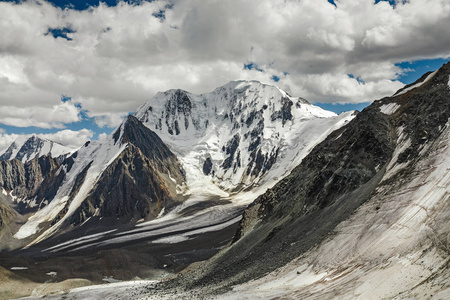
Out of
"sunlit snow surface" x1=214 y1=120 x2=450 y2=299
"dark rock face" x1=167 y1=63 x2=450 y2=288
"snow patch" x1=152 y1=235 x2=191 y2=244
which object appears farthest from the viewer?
"snow patch" x1=152 y1=235 x2=191 y2=244

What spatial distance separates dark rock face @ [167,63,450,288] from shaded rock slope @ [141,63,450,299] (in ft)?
0.61

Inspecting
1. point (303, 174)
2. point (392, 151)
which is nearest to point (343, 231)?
point (392, 151)

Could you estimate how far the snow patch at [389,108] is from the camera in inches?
2578

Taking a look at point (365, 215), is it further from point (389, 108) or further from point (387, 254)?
point (389, 108)

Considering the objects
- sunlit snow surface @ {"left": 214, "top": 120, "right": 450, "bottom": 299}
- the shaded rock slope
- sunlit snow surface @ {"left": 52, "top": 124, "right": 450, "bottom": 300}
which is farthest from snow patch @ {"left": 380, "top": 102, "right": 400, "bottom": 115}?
sunlit snow surface @ {"left": 214, "top": 120, "right": 450, "bottom": 299}

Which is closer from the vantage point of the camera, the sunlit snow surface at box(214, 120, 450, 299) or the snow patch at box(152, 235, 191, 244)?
the sunlit snow surface at box(214, 120, 450, 299)

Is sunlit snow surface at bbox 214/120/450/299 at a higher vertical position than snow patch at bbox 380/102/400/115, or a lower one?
lower

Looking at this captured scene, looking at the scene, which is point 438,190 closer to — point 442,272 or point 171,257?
point 442,272

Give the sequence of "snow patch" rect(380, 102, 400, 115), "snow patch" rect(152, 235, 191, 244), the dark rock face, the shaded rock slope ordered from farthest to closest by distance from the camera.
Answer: "snow patch" rect(152, 235, 191, 244)
"snow patch" rect(380, 102, 400, 115)
the dark rock face
the shaded rock slope

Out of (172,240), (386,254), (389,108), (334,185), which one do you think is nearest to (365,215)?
(386,254)

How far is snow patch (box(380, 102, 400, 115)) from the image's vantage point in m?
65.5

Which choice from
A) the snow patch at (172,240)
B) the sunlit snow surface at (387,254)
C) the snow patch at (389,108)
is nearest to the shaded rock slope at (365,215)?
the snow patch at (389,108)

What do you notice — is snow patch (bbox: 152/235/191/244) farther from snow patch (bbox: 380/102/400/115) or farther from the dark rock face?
snow patch (bbox: 380/102/400/115)

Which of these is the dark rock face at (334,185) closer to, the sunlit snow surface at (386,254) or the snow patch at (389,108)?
the snow patch at (389,108)
